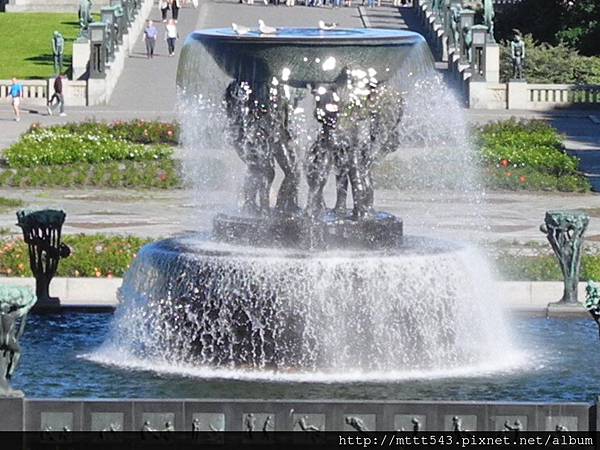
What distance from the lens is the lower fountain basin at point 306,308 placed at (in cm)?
2650

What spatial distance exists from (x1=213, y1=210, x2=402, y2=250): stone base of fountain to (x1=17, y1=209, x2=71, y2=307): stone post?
3.49 m

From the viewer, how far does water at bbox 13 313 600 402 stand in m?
25.3

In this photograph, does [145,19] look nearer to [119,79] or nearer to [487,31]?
[119,79]

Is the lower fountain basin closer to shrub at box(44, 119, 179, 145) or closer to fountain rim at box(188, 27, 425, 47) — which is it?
fountain rim at box(188, 27, 425, 47)

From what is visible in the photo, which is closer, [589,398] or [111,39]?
[589,398]

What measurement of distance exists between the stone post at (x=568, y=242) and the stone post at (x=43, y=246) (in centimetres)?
598

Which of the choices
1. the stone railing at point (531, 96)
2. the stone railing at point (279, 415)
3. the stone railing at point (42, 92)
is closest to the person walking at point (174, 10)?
the stone railing at point (42, 92)

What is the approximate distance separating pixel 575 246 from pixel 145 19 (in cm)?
5649

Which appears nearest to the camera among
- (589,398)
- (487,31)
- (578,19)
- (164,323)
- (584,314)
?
(589,398)

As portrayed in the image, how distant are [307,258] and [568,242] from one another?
527cm

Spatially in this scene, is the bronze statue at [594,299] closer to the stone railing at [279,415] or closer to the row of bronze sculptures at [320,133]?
the stone railing at [279,415]

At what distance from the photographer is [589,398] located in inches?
997

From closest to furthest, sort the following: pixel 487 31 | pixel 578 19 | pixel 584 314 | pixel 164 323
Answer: pixel 164 323
pixel 584 314
pixel 487 31
pixel 578 19

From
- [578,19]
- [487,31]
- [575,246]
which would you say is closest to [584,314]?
[575,246]
